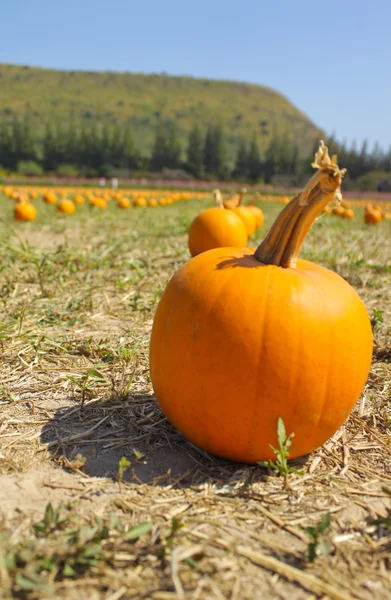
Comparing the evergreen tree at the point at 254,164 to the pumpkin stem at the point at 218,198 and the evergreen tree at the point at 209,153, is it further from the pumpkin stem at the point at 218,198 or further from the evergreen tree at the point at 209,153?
the pumpkin stem at the point at 218,198

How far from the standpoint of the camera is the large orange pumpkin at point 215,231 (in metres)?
6.34

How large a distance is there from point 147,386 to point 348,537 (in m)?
1.58

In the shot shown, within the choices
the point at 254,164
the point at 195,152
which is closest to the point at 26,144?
the point at 195,152

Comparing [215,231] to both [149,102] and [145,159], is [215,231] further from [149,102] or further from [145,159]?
[149,102]

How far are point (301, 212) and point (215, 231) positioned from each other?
4.06 metres

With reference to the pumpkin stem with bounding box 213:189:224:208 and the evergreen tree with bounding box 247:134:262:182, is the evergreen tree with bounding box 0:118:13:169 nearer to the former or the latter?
the evergreen tree with bounding box 247:134:262:182

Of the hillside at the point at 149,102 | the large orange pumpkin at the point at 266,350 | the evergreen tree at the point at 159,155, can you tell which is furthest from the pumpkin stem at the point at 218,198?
the hillside at the point at 149,102

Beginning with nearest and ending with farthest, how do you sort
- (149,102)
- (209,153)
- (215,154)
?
1. (215,154)
2. (209,153)
3. (149,102)

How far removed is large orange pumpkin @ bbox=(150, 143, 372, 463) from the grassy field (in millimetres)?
245

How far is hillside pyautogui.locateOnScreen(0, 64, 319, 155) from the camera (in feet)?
433

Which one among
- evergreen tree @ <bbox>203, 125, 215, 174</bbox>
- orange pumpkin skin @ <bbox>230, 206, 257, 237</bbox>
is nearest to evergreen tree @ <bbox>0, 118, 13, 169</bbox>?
evergreen tree @ <bbox>203, 125, 215, 174</bbox>

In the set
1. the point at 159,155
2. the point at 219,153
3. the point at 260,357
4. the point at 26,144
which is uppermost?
the point at 219,153

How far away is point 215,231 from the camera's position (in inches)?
249

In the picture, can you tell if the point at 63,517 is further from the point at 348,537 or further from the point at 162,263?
the point at 162,263
